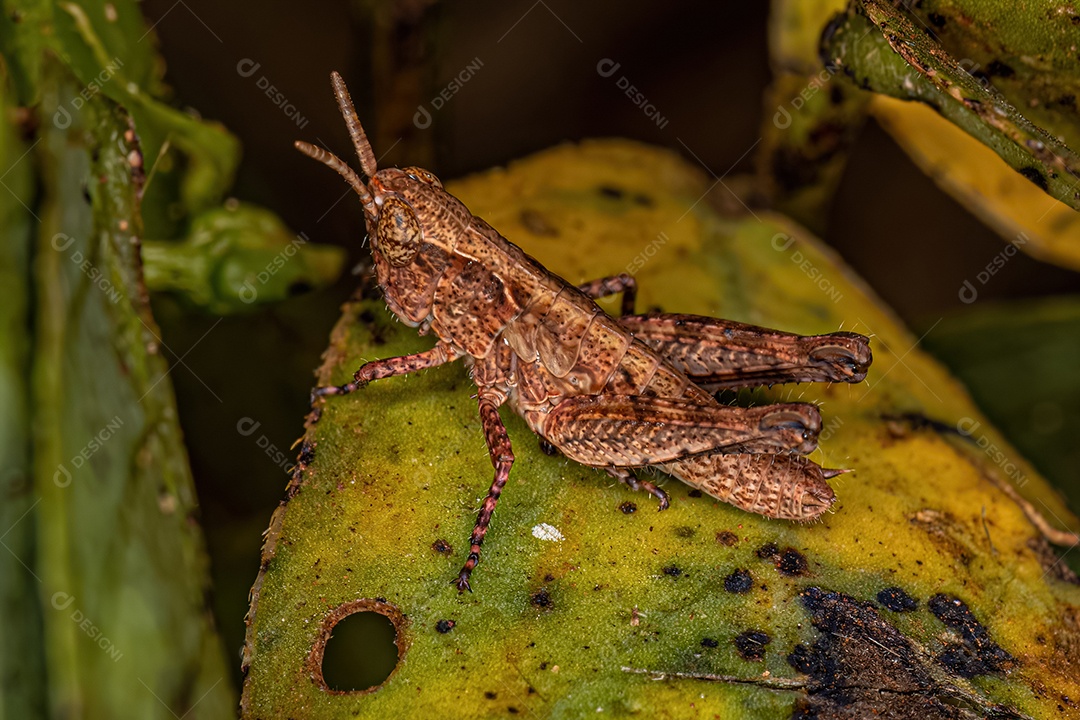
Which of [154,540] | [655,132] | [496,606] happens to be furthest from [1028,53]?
[655,132]

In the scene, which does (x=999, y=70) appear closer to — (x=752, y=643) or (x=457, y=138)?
(x=752, y=643)

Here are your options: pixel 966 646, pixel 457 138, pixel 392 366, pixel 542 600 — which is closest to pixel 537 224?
pixel 392 366

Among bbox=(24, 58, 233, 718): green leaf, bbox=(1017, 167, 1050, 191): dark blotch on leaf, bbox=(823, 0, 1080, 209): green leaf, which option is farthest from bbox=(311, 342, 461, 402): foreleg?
bbox=(1017, 167, 1050, 191): dark blotch on leaf

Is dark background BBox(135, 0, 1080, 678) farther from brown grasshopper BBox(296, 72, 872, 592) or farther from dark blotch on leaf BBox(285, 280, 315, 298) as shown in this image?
brown grasshopper BBox(296, 72, 872, 592)

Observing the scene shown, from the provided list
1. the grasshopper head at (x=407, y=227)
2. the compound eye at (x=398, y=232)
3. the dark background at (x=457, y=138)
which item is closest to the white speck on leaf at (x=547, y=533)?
the grasshopper head at (x=407, y=227)

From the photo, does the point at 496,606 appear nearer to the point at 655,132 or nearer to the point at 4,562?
the point at 4,562

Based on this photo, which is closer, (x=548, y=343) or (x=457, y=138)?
(x=548, y=343)
